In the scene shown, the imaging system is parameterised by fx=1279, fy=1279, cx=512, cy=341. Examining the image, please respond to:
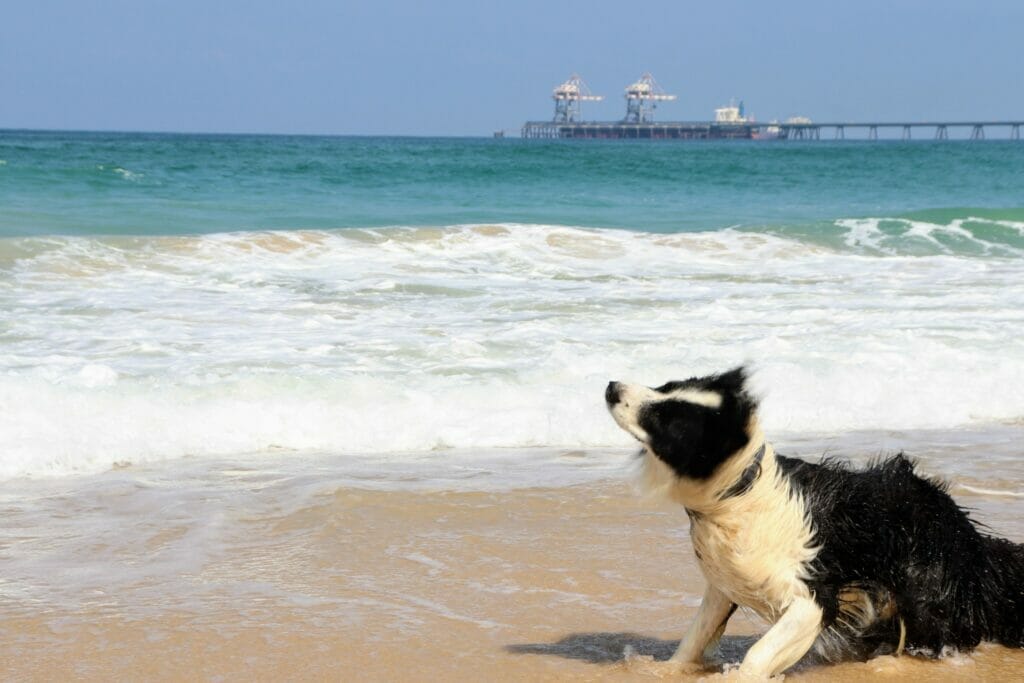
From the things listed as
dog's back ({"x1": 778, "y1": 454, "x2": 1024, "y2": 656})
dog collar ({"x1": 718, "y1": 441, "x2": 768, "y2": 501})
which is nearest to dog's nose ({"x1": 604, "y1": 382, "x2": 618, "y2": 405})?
dog collar ({"x1": 718, "y1": 441, "x2": 768, "y2": 501})

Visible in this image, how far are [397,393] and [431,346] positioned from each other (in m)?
1.51

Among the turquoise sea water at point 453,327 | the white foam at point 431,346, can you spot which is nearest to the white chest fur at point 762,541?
the turquoise sea water at point 453,327

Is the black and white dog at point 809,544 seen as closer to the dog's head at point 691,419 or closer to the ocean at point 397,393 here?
the dog's head at point 691,419

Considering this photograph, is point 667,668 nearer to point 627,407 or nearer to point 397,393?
point 627,407

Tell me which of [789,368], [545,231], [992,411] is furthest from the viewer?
[545,231]

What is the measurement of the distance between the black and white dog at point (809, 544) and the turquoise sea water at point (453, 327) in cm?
83

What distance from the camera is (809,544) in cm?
341

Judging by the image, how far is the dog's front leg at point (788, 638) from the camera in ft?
11.0

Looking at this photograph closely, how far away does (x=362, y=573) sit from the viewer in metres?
4.70

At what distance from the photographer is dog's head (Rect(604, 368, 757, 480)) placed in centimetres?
323

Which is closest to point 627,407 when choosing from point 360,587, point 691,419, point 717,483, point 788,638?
point 691,419

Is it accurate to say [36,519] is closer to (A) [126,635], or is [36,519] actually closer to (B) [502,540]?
(A) [126,635]

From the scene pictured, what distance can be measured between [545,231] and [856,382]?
10.1m

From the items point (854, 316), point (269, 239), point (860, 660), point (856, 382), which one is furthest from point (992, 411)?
point (269, 239)
